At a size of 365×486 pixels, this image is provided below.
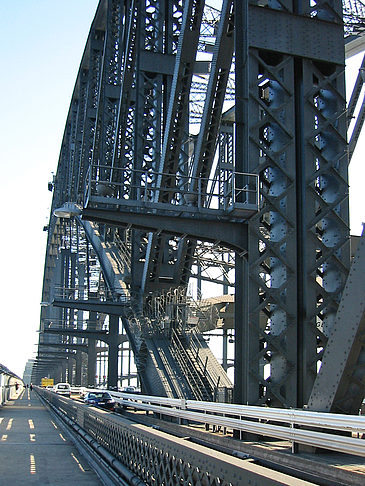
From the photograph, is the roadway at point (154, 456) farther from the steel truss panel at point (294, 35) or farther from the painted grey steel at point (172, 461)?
the steel truss panel at point (294, 35)

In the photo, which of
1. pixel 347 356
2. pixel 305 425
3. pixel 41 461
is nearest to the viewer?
pixel 347 356

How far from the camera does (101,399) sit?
31.6 metres

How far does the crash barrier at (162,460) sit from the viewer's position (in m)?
7.20

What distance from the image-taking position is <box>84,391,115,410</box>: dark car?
30.8m

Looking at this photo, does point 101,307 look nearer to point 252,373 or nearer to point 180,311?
point 180,311

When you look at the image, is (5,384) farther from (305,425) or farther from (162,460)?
(305,425)

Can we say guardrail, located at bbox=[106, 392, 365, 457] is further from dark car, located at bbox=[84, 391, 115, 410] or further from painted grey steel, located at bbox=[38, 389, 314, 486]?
dark car, located at bbox=[84, 391, 115, 410]

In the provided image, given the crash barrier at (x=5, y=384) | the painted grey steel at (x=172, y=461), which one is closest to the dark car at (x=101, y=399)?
the painted grey steel at (x=172, y=461)

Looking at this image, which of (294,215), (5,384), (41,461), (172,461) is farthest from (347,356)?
(5,384)

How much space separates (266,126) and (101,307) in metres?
18.9

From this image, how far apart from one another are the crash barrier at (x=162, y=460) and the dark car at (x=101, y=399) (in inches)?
514

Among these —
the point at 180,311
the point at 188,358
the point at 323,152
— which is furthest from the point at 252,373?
the point at 180,311

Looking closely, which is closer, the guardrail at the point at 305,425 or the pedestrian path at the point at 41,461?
the guardrail at the point at 305,425

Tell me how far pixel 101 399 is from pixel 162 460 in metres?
22.3
